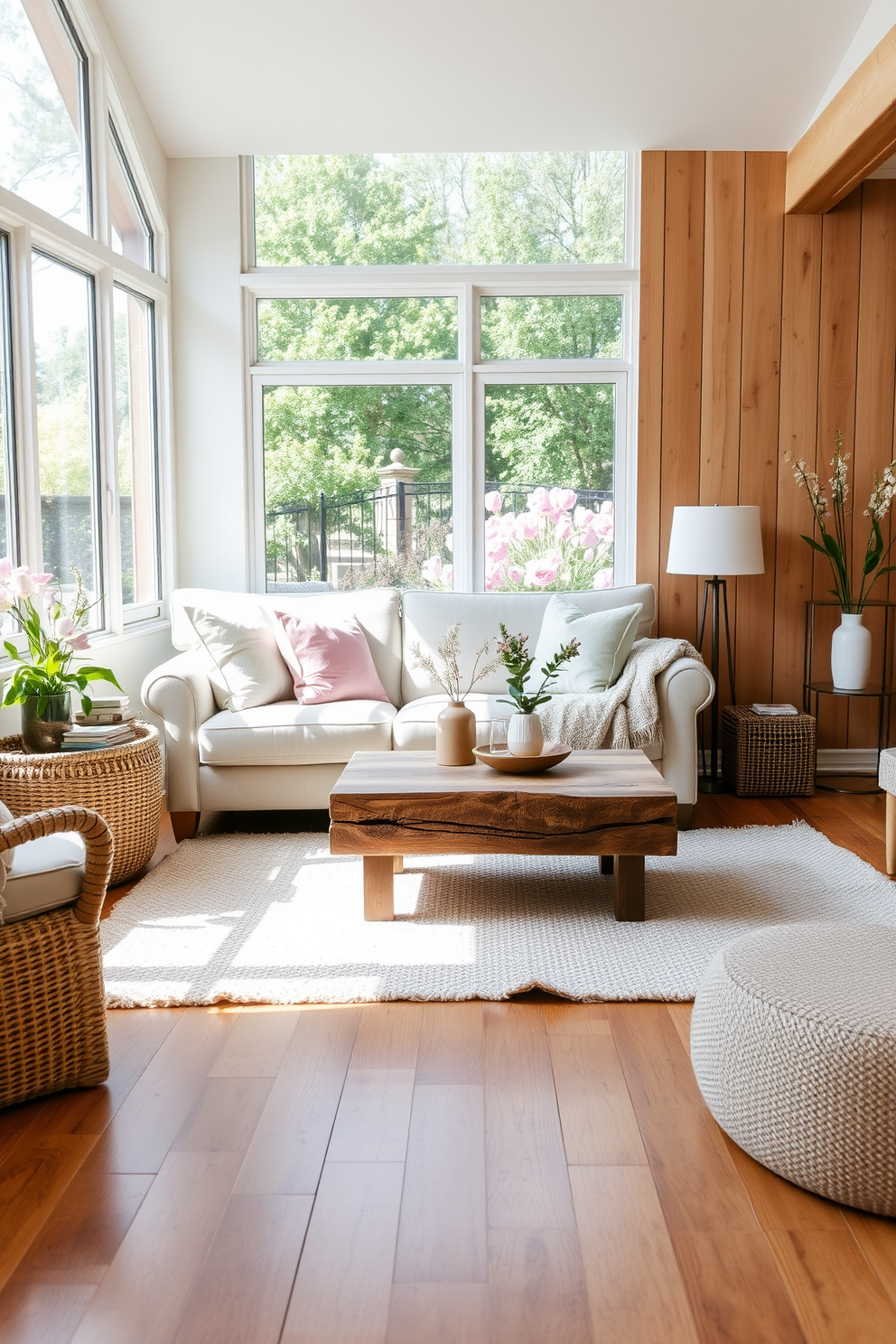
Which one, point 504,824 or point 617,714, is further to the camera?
point 617,714

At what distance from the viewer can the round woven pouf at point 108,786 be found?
3.35 metres

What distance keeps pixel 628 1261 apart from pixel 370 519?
398 centimetres

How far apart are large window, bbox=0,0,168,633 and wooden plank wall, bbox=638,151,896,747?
2.23 meters

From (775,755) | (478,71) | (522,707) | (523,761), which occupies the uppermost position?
(478,71)

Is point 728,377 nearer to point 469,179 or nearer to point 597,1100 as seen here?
point 469,179

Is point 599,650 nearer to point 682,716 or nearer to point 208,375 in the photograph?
point 682,716

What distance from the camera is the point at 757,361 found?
5035 mm

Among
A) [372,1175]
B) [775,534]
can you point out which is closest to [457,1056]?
[372,1175]

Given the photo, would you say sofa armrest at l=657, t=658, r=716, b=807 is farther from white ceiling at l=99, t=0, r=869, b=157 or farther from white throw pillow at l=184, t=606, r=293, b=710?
white ceiling at l=99, t=0, r=869, b=157

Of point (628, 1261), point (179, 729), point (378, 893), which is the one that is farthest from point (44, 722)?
point (628, 1261)

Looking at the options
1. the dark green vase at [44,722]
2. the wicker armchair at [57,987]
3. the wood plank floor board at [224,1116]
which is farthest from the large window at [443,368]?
the wood plank floor board at [224,1116]

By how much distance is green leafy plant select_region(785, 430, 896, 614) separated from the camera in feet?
15.9

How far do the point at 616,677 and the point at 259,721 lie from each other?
1375 mm

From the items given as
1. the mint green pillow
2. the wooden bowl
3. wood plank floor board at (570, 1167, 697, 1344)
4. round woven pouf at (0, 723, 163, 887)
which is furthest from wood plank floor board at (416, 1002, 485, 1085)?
the mint green pillow
